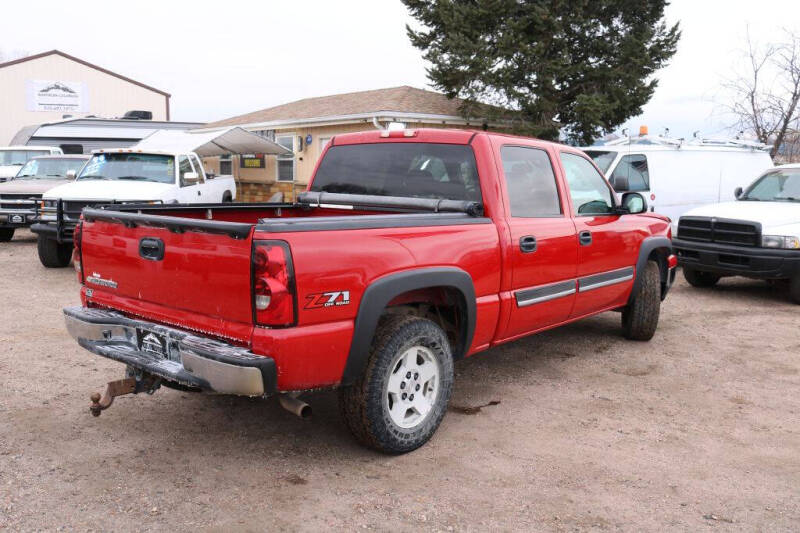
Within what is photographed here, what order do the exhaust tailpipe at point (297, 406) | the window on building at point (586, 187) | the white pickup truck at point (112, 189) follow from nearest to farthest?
the exhaust tailpipe at point (297, 406)
the window on building at point (586, 187)
the white pickup truck at point (112, 189)

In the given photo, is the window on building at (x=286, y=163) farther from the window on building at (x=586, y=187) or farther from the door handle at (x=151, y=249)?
the door handle at (x=151, y=249)

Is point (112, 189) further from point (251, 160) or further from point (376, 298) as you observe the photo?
point (251, 160)

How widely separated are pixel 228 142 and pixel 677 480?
1568cm

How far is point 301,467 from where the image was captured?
3.73m

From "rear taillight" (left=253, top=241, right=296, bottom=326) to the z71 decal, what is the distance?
0.09 meters

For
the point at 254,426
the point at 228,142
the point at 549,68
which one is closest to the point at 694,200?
the point at 549,68

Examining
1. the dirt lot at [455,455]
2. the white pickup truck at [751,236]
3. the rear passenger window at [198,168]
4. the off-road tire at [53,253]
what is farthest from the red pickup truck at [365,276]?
the rear passenger window at [198,168]

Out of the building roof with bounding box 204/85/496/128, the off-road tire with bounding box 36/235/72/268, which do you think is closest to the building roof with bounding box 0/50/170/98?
the building roof with bounding box 204/85/496/128

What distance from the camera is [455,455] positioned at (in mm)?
3908

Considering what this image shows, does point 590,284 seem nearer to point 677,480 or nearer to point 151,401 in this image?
point 677,480

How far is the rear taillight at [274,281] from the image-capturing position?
123 inches

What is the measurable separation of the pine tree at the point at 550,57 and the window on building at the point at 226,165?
715 centimetres

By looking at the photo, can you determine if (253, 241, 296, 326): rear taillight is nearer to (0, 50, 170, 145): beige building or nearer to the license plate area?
the license plate area

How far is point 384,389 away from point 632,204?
307cm
